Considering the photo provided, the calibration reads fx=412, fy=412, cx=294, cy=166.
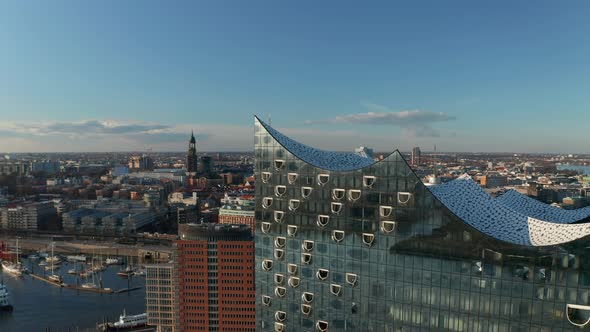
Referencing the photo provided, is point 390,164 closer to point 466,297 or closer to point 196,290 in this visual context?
point 466,297

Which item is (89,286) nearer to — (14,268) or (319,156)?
(14,268)

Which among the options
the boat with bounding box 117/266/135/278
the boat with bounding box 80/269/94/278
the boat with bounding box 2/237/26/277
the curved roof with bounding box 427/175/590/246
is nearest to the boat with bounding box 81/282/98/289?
the boat with bounding box 80/269/94/278

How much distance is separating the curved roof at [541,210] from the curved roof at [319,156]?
59.9 feet

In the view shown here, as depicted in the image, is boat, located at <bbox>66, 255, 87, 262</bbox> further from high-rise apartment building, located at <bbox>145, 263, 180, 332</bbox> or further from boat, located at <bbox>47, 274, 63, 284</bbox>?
high-rise apartment building, located at <bbox>145, 263, 180, 332</bbox>

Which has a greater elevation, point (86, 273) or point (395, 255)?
point (395, 255)


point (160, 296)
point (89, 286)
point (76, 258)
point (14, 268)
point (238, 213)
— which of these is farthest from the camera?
point (238, 213)

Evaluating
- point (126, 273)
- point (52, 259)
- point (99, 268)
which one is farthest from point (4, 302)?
point (52, 259)

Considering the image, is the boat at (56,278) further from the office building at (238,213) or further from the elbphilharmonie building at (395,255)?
the elbphilharmonie building at (395,255)

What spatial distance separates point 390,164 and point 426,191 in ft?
12.1

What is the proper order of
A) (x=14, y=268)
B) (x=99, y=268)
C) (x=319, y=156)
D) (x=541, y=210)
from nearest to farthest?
(x=319, y=156)
(x=541, y=210)
(x=14, y=268)
(x=99, y=268)

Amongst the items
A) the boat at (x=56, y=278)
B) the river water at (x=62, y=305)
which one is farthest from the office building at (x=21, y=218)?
the boat at (x=56, y=278)

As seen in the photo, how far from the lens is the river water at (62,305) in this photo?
97.6m

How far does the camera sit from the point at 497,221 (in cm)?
3788

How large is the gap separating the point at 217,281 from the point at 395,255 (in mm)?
59918
